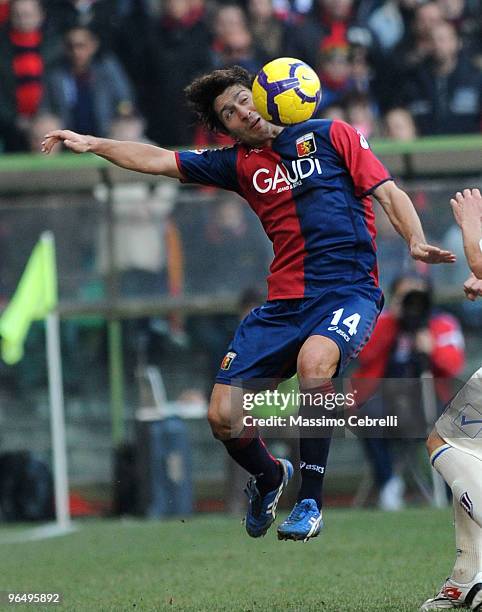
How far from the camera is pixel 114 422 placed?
42.4 ft

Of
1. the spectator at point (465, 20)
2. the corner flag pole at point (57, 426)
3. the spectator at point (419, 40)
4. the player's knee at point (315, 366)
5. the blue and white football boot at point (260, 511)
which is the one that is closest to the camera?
the player's knee at point (315, 366)

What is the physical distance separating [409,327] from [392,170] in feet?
5.61

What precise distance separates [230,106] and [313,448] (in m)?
1.91

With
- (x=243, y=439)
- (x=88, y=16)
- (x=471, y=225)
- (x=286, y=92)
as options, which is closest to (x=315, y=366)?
(x=243, y=439)

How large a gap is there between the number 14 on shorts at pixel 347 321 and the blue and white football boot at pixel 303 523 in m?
0.90

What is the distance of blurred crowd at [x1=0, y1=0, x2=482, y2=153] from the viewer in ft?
47.8

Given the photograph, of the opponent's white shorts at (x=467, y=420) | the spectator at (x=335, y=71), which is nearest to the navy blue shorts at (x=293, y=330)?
the opponent's white shorts at (x=467, y=420)

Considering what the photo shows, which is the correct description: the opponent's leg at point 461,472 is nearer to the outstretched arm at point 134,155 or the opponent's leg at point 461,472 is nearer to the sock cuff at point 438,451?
the sock cuff at point 438,451

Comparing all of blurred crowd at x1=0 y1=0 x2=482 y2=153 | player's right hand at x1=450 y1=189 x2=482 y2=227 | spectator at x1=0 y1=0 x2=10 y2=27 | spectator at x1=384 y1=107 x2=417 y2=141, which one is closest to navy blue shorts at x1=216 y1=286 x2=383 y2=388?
player's right hand at x1=450 y1=189 x2=482 y2=227

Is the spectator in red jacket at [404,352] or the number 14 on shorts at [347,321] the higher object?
the number 14 on shorts at [347,321]

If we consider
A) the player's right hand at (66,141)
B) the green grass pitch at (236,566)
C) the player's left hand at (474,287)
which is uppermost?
the player's right hand at (66,141)

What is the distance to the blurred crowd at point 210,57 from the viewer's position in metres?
14.6

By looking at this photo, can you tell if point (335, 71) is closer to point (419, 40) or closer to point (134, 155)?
point (419, 40)

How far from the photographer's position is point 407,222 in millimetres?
6773
